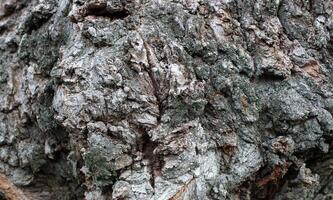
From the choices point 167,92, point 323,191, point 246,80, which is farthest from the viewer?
point 323,191

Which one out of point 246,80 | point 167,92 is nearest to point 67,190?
point 167,92

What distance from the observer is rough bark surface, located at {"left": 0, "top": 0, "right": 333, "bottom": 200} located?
12.4 ft

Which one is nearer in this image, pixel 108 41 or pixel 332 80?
pixel 108 41

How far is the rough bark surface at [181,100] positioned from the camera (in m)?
3.78

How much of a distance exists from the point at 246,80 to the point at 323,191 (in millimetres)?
1367

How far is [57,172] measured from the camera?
14.9 ft

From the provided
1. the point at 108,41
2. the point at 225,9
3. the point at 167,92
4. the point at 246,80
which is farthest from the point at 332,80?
the point at 108,41

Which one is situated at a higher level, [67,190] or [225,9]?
[225,9]

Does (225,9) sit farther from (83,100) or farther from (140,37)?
(83,100)

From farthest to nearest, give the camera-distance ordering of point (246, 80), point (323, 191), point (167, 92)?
point (323, 191)
point (246, 80)
point (167, 92)

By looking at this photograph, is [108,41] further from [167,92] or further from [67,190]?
[67,190]

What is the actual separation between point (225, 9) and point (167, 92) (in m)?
0.99

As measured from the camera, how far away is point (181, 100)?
381 cm

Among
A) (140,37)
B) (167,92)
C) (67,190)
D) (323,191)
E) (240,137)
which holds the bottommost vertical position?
(67,190)
